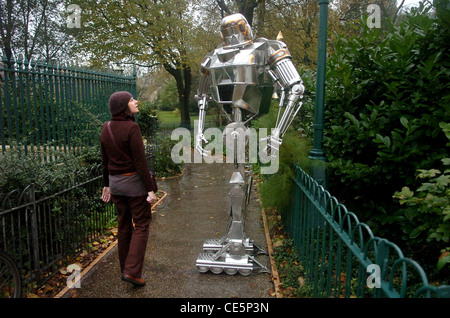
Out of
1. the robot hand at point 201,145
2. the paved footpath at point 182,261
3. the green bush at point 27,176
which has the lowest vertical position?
the paved footpath at point 182,261

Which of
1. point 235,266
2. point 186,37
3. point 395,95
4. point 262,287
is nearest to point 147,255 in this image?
point 235,266

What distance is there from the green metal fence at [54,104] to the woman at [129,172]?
184 cm

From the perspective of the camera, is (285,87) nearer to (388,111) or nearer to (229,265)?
(388,111)

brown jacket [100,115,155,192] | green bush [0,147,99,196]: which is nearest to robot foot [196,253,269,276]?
brown jacket [100,115,155,192]

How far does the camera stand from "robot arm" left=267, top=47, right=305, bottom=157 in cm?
339

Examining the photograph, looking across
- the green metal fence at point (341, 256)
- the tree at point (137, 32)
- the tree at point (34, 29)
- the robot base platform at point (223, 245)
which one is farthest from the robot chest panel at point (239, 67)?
the tree at point (34, 29)

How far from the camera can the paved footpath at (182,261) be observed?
3.05 m

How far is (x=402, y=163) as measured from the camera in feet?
10.6

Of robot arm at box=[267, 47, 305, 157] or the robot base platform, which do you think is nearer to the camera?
robot arm at box=[267, 47, 305, 157]

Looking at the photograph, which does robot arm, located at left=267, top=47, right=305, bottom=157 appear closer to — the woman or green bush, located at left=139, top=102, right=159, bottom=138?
the woman

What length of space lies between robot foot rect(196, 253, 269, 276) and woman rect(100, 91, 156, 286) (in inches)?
25.0

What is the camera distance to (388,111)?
330 cm

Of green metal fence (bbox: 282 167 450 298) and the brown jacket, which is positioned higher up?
the brown jacket

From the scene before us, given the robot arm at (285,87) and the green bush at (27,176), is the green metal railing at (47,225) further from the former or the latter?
the robot arm at (285,87)
